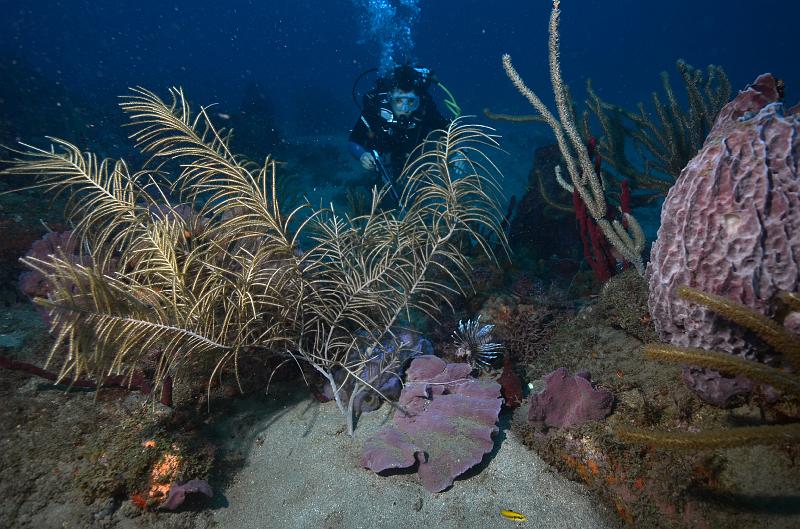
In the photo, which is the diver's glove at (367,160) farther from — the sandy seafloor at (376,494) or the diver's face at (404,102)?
the sandy seafloor at (376,494)

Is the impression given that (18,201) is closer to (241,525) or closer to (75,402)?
(75,402)

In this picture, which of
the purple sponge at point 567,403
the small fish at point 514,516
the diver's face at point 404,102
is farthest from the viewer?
the diver's face at point 404,102

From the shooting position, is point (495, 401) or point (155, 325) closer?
point (155, 325)

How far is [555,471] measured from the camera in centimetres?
278

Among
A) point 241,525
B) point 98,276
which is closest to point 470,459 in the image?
point 241,525

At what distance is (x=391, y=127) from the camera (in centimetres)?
866

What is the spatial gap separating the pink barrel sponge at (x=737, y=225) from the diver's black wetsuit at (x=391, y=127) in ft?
21.9

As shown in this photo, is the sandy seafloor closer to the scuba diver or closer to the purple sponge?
the purple sponge

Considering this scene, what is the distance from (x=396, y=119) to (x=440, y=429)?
23.8ft

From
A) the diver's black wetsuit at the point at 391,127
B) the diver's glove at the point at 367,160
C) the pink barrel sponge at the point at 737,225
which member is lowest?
the pink barrel sponge at the point at 737,225

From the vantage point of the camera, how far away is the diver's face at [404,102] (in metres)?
8.25

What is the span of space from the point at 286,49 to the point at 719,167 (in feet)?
320

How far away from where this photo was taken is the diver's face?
8.25 m

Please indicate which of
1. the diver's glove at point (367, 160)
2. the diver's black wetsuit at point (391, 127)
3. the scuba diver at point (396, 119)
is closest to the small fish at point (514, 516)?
the scuba diver at point (396, 119)
